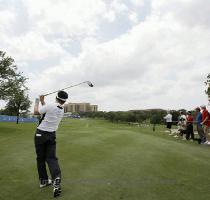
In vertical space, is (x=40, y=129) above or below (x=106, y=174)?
above

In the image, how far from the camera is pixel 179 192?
27.8 ft

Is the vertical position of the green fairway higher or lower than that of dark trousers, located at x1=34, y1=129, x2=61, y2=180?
lower

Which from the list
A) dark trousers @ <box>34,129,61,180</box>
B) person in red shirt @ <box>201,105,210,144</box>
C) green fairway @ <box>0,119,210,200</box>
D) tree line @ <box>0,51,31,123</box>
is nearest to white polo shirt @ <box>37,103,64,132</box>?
dark trousers @ <box>34,129,61,180</box>

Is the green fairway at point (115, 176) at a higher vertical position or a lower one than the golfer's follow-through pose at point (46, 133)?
lower

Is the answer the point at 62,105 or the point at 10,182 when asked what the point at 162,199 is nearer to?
the point at 62,105

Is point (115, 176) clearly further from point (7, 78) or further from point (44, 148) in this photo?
point (7, 78)

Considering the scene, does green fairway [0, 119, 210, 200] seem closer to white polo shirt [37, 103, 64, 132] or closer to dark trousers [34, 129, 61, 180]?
dark trousers [34, 129, 61, 180]

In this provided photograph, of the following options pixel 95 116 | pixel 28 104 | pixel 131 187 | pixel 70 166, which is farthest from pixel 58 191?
pixel 95 116

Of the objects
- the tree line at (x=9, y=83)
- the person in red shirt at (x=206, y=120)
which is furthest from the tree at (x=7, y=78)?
the person in red shirt at (x=206, y=120)

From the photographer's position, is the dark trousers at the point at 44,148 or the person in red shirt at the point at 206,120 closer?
the dark trousers at the point at 44,148

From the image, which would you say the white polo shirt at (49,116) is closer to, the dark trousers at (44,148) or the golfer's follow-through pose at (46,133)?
the golfer's follow-through pose at (46,133)

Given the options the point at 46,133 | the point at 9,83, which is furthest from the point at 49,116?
the point at 9,83

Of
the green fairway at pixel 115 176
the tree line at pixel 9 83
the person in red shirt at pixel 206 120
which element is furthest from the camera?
the tree line at pixel 9 83

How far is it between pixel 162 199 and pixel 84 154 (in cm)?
685
